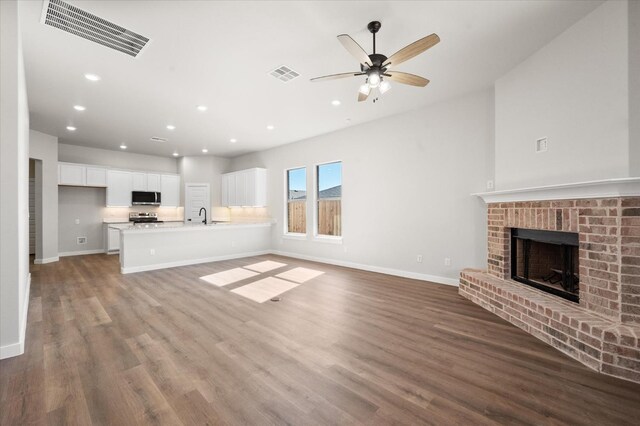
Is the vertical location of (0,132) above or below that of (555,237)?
above

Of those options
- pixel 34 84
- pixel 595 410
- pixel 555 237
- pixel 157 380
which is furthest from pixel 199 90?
pixel 595 410

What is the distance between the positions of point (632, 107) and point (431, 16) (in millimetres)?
1794

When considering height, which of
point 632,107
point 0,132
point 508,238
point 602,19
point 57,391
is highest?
point 602,19

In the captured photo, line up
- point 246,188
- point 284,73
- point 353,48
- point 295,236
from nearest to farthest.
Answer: point 353,48
point 284,73
point 295,236
point 246,188

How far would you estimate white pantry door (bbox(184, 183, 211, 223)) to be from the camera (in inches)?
343

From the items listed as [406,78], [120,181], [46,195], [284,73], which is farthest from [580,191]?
[120,181]

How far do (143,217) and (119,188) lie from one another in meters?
1.01

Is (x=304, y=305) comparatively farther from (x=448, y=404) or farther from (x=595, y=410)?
(x=595, y=410)

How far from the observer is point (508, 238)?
3443 mm

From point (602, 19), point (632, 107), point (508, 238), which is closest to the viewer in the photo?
point (632, 107)

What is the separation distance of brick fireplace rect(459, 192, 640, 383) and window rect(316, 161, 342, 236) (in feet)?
11.9

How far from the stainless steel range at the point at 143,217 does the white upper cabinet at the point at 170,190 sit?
1.50ft

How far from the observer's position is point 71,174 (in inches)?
274

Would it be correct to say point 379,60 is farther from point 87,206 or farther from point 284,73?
point 87,206
